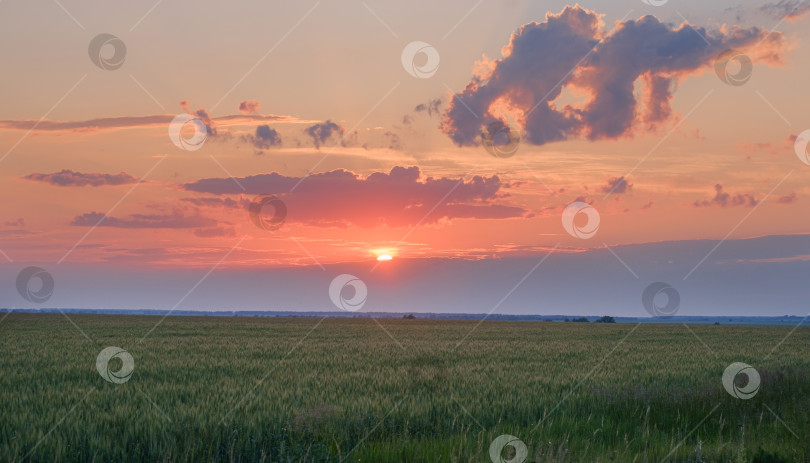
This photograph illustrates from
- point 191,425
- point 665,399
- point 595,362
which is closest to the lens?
point 191,425

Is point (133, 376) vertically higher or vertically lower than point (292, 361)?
lower

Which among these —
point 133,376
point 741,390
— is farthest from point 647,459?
point 133,376

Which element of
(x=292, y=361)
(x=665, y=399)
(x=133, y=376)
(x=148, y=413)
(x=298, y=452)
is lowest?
(x=298, y=452)

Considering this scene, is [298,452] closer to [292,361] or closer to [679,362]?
[292,361]

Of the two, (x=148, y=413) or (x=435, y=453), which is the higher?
(x=148, y=413)

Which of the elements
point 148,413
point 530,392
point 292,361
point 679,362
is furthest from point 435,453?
point 679,362

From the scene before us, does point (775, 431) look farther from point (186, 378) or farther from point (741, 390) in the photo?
point (186, 378)

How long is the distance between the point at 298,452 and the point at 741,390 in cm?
1253

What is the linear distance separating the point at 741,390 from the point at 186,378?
47.1 ft

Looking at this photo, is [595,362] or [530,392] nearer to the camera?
[530,392]

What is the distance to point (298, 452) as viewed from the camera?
805 cm

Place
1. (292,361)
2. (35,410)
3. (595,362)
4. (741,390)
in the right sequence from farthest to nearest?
(595,362)
(292,361)
(741,390)
(35,410)

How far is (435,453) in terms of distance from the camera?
8047mm

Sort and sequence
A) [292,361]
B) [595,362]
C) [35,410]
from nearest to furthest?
[35,410]
[292,361]
[595,362]
